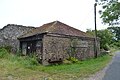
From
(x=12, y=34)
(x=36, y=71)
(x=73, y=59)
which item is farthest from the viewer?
(x=12, y=34)

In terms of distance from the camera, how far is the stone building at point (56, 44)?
86.3 ft

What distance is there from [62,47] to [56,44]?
1075 millimetres

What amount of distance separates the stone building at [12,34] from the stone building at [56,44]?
5.51ft

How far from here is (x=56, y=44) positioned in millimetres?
27516

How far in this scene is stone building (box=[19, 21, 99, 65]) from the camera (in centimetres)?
2630

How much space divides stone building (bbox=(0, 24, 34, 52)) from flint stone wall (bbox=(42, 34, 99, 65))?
27.9 feet

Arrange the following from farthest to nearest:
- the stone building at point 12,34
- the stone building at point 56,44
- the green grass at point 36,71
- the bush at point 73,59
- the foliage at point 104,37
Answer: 1. the foliage at point 104,37
2. the stone building at point 12,34
3. the bush at point 73,59
4. the stone building at point 56,44
5. the green grass at point 36,71

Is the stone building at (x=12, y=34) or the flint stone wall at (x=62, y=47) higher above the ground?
the stone building at (x=12, y=34)

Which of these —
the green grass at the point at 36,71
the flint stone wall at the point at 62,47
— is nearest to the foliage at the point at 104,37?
the flint stone wall at the point at 62,47

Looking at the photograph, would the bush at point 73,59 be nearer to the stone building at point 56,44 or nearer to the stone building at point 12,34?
the stone building at point 56,44

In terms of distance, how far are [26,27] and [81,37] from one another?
8.80 meters

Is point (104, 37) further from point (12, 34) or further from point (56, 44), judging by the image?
point (56, 44)

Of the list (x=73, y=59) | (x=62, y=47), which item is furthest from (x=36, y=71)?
(x=73, y=59)

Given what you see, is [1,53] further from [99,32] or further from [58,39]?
[99,32]
